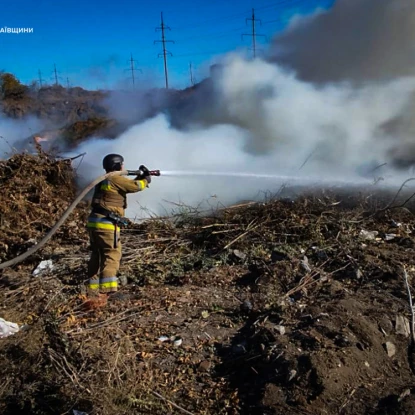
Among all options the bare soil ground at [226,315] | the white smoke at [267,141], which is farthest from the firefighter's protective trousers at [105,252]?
the white smoke at [267,141]

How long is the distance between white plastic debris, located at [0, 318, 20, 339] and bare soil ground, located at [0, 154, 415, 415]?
100 millimetres

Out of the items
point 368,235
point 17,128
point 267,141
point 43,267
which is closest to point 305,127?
point 267,141

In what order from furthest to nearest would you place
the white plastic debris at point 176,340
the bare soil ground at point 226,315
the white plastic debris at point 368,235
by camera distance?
1. the white plastic debris at point 368,235
2. the white plastic debris at point 176,340
3. the bare soil ground at point 226,315

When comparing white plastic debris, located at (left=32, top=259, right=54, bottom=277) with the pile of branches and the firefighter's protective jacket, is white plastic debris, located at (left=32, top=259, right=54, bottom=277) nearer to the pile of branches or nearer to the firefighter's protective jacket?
the pile of branches

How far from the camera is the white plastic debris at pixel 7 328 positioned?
3.28 metres

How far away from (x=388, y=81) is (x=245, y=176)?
303 cm

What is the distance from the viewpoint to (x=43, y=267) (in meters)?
4.78

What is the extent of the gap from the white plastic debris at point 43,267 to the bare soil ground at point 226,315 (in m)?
0.09

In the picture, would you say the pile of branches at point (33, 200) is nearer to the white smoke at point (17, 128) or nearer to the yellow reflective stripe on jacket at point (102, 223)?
the yellow reflective stripe on jacket at point (102, 223)

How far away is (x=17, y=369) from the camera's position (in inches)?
106

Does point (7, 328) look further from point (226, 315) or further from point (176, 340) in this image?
point (226, 315)

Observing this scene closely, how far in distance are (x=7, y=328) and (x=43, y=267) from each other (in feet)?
4.90

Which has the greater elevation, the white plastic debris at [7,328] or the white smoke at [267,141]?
the white smoke at [267,141]

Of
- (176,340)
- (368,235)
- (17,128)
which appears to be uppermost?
(17,128)
